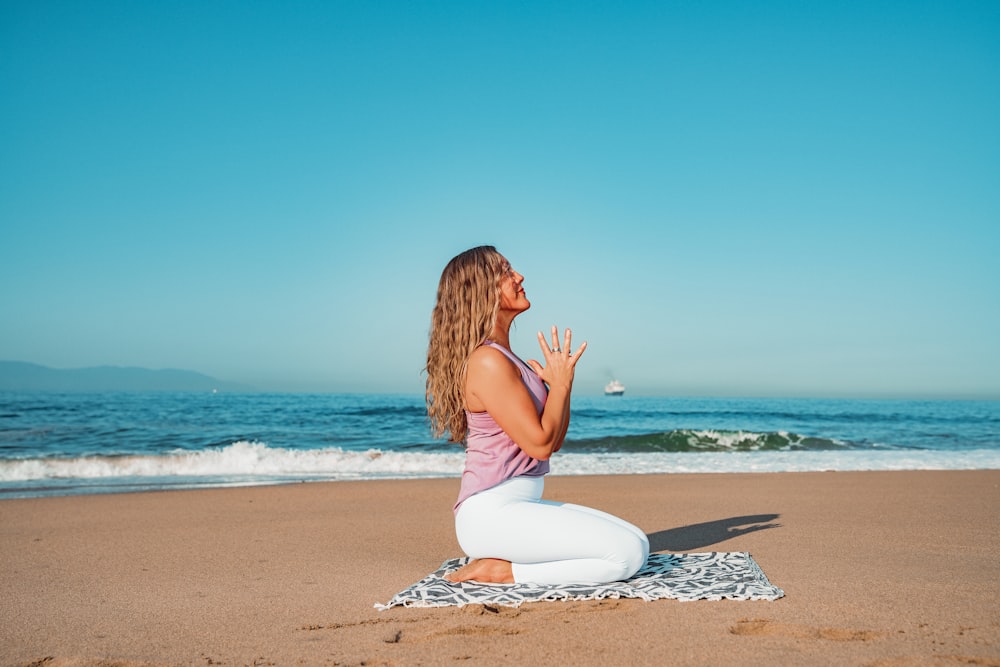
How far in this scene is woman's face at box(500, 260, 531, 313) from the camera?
4141 mm

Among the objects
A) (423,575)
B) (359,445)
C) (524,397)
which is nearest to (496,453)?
(524,397)

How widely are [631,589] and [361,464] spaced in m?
13.1

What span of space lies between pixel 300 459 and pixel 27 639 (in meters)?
13.0

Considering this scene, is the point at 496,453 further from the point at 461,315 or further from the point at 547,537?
the point at 461,315

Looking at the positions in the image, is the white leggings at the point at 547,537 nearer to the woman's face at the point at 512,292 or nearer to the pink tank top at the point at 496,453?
the pink tank top at the point at 496,453

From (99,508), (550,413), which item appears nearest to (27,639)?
(550,413)

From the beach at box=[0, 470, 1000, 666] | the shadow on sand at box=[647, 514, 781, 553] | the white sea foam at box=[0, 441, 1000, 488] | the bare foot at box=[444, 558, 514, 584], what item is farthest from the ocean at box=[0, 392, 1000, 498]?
the bare foot at box=[444, 558, 514, 584]

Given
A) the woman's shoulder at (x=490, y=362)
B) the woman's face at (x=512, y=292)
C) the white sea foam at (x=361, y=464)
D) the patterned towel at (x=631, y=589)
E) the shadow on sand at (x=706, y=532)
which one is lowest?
the white sea foam at (x=361, y=464)

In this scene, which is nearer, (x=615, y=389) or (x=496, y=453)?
(x=496, y=453)

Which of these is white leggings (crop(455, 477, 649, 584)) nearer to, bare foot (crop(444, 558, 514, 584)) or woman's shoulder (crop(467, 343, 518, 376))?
bare foot (crop(444, 558, 514, 584))

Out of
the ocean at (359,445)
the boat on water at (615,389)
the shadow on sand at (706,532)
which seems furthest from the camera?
the boat on water at (615,389)

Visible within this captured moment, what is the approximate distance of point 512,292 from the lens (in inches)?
164

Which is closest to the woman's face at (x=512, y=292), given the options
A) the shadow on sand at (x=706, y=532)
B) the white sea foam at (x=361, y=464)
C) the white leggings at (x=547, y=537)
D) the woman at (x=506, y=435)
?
the woman at (x=506, y=435)

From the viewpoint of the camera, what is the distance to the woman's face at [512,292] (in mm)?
4141
